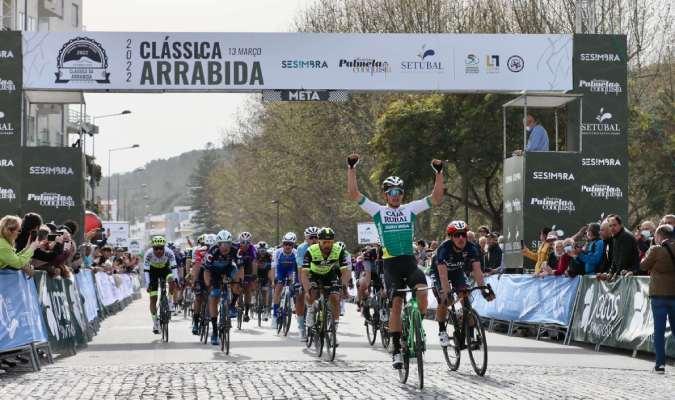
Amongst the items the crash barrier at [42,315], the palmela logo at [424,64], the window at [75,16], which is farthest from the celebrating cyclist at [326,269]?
the window at [75,16]

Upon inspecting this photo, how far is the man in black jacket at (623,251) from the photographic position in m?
18.8

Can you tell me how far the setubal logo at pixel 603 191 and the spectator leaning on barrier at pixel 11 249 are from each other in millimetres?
14809

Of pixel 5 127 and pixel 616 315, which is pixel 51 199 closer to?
pixel 5 127

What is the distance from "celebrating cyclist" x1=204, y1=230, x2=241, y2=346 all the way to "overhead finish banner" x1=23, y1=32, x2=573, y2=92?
293 inches

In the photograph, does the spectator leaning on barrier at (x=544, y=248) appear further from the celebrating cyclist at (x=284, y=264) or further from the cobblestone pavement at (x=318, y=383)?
the cobblestone pavement at (x=318, y=383)

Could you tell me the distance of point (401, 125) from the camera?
160ft

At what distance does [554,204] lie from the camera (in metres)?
27.4

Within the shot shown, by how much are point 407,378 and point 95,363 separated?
5.03m

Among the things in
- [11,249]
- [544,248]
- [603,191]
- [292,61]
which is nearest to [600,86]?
[603,191]

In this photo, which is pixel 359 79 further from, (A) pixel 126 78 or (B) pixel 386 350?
(B) pixel 386 350

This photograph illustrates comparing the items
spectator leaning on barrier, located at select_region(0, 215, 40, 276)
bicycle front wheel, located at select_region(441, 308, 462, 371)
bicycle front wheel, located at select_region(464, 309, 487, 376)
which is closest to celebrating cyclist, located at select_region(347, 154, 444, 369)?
bicycle front wheel, located at select_region(464, 309, 487, 376)

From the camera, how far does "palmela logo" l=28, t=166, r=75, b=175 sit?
88.2ft

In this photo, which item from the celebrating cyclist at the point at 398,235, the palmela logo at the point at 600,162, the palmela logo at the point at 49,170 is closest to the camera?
the celebrating cyclist at the point at 398,235

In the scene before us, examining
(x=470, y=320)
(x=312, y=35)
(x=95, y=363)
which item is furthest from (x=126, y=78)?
(x=470, y=320)
